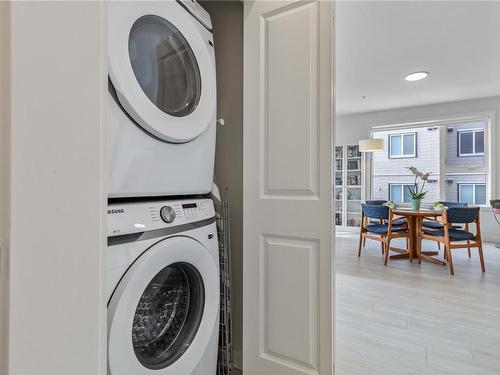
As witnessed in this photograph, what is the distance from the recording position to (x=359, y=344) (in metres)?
1.87

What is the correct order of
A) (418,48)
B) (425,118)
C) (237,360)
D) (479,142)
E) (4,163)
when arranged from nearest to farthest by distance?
(4,163) → (237,360) → (418,48) → (479,142) → (425,118)

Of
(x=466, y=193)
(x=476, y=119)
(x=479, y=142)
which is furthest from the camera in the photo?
(x=466, y=193)

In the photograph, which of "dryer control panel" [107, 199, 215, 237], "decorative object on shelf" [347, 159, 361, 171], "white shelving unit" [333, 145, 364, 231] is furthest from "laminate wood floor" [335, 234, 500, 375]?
"decorative object on shelf" [347, 159, 361, 171]

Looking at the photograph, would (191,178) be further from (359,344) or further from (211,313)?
(359,344)

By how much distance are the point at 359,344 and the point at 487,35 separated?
337cm

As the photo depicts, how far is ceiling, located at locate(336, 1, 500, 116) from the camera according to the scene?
102 inches

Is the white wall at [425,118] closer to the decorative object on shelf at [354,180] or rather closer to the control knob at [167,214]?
the decorative object on shelf at [354,180]

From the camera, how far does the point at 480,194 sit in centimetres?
538

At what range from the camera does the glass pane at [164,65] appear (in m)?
1.01

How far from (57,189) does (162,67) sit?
902mm

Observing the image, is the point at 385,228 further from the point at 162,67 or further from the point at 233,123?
the point at 162,67

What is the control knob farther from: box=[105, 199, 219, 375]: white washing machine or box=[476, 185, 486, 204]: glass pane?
box=[476, 185, 486, 204]: glass pane

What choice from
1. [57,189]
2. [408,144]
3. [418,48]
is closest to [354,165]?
[408,144]

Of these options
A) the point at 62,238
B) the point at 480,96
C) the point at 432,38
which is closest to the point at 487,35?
the point at 432,38
